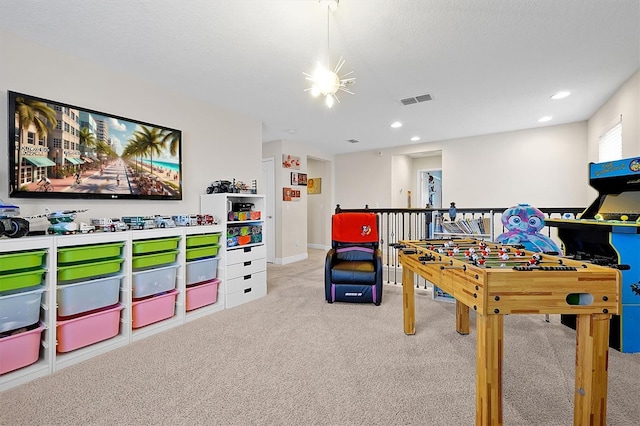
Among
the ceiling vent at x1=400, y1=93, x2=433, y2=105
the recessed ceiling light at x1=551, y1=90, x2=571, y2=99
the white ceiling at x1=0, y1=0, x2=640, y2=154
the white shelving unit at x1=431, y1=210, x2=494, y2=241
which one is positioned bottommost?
the white shelving unit at x1=431, y1=210, x2=494, y2=241

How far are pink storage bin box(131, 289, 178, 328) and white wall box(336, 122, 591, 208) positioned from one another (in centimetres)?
504

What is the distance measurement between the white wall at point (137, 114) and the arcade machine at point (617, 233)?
11.9 ft

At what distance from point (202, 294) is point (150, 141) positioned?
1.67 m

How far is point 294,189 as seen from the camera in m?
5.96

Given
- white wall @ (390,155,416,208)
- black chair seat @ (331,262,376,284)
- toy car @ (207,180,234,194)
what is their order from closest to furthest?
black chair seat @ (331,262,376,284) → toy car @ (207,180,234,194) → white wall @ (390,155,416,208)

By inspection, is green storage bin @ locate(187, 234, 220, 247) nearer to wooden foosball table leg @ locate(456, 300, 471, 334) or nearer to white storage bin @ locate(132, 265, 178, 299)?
white storage bin @ locate(132, 265, 178, 299)

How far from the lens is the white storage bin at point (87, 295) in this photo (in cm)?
212

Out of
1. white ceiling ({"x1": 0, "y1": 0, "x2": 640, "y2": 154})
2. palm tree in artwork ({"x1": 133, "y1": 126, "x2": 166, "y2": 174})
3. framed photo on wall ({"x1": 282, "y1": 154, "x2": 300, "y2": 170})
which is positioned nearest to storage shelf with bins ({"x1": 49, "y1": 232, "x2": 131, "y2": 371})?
palm tree in artwork ({"x1": 133, "y1": 126, "x2": 166, "y2": 174})

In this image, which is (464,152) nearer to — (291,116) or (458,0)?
(291,116)

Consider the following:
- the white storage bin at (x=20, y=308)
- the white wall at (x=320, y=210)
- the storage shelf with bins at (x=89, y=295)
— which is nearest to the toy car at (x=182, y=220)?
the storage shelf with bins at (x=89, y=295)

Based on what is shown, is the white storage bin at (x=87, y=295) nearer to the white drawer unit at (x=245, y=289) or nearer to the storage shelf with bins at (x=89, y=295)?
the storage shelf with bins at (x=89, y=295)

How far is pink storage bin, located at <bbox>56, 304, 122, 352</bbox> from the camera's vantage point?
210cm

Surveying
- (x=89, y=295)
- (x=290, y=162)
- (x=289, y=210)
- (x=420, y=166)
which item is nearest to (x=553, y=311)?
(x=89, y=295)

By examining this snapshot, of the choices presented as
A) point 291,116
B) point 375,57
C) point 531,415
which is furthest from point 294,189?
point 531,415
